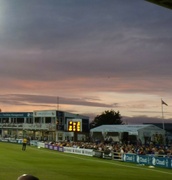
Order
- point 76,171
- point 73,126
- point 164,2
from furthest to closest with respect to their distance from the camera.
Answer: point 73,126 < point 76,171 < point 164,2

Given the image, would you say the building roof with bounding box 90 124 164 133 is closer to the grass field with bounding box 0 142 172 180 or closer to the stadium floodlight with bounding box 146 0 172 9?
the grass field with bounding box 0 142 172 180

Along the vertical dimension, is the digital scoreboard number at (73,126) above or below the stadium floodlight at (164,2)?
below

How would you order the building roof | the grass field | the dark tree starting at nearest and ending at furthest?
the grass field → the building roof → the dark tree

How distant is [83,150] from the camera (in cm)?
4947

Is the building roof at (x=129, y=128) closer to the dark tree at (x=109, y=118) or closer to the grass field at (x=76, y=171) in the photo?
the grass field at (x=76, y=171)

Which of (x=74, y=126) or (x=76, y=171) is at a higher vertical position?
(x=74, y=126)

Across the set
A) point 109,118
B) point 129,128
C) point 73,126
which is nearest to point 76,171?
point 73,126

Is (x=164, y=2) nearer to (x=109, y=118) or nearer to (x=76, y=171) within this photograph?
(x=76, y=171)

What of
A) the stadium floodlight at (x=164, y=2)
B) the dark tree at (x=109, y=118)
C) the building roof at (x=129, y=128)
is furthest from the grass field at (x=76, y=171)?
the dark tree at (x=109, y=118)

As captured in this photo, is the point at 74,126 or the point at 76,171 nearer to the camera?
the point at 76,171

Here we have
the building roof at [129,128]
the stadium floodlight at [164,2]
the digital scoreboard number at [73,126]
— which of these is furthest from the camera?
the building roof at [129,128]

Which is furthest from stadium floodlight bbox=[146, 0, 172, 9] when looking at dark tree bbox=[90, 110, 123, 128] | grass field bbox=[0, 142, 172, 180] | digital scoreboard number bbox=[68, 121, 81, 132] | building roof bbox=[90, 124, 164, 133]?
dark tree bbox=[90, 110, 123, 128]

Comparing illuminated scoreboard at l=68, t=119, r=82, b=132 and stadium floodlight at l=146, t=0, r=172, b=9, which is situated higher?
stadium floodlight at l=146, t=0, r=172, b=9

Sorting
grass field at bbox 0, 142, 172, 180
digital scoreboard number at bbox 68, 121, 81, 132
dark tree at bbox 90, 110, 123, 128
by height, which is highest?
dark tree at bbox 90, 110, 123, 128
